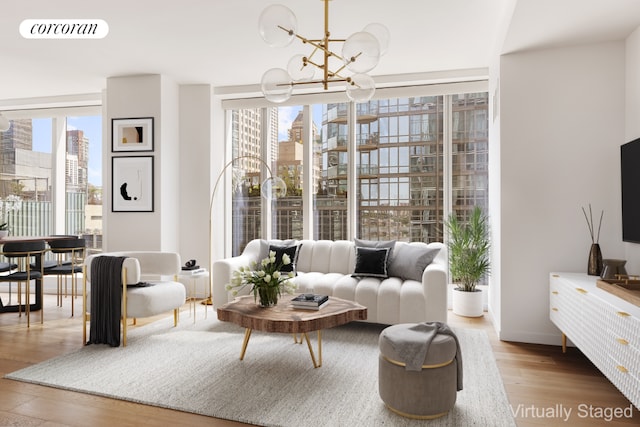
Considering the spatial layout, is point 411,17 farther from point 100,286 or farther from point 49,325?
point 49,325

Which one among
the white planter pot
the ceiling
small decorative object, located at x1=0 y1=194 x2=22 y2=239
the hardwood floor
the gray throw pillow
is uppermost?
the ceiling

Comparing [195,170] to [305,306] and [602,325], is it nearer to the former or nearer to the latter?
[305,306]

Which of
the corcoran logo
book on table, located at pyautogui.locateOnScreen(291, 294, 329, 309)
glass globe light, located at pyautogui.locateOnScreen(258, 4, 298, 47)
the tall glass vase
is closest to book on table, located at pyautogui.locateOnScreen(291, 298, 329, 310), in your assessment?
book on table, located at pyautogui.locateOnScreen(291, 294, 329, 309)

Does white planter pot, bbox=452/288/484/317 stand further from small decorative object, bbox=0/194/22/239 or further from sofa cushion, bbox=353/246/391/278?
small decorative object, bbox=0/194/22/239

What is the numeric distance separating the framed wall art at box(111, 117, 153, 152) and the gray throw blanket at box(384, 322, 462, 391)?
408cm

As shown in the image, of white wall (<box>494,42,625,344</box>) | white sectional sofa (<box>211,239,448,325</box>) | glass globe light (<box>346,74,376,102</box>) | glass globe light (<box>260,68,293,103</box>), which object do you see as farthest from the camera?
white sectional sofa (<box>211,239,448,325</box>)

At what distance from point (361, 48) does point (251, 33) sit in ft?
6.64

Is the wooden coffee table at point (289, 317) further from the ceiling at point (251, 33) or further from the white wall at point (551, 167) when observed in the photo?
the ceiling at point (251, 33)

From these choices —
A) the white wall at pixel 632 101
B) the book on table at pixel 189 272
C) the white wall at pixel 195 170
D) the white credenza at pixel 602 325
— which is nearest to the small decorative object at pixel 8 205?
the white wall at pixel 195 170

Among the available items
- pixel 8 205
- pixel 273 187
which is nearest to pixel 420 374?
pixel 273 187

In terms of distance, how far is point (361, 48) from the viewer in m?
2.38

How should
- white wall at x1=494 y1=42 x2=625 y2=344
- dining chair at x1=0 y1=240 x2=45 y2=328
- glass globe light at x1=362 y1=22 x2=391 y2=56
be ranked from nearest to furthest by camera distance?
glass globe light at x1=362 y1=22 x2=391 y2=56 < white wall at x1=494 y1=42 x2=625 y2=344 < dining chair at x1=0 y1=240 x2=45 y2=328

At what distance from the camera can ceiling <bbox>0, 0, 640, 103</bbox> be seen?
331 centimetres

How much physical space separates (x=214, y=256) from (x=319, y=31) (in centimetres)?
317
